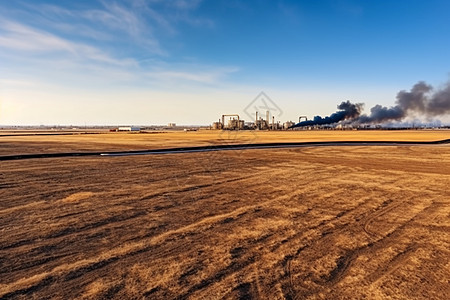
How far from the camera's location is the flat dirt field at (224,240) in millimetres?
4164

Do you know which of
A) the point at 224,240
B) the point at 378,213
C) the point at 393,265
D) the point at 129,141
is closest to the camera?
the point at 393,265

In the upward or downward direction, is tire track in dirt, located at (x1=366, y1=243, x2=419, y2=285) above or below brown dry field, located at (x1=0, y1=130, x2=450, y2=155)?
above

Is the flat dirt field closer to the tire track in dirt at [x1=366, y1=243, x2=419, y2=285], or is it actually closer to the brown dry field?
the tire track in dirt at [x1=366, y1=243, x2=419, y2=285]

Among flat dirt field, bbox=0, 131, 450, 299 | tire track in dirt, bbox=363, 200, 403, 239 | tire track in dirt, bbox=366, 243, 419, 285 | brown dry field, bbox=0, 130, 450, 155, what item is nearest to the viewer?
flat dirt field, bbox=0, 131, 450, 299

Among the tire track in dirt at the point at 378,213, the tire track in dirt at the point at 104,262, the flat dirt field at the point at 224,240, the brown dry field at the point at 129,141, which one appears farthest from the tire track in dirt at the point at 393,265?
the brown dry field at the point at 129,141

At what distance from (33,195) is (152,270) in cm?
710

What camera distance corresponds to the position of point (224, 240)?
231 inches

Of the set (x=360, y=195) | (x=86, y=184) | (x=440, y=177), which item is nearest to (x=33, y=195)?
(x=86, y=184)

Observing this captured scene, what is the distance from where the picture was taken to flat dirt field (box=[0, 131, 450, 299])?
416cm

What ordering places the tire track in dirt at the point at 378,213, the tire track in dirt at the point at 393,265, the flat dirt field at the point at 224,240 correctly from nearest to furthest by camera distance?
the flat dirt field at the point at 224,240, the tire track in dirt at the point at 393,265, the tire track in dirt at the point at 378,213

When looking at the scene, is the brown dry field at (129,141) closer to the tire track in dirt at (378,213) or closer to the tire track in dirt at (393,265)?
the tire track in dirt at (378,213)

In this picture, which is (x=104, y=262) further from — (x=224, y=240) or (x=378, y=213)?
(x=378, y=213)

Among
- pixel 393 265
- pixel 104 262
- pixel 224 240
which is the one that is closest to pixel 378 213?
pixel 393 265

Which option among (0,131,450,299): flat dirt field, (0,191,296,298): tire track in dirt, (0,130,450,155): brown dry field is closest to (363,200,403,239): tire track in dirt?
(0,131,450,299): flat dirt field
